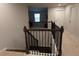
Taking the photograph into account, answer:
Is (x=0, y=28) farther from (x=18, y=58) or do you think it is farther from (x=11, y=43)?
(x=18, y=58)

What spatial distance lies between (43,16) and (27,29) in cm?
24

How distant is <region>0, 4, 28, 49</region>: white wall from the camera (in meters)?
1.22

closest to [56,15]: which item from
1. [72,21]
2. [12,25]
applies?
[72,21]

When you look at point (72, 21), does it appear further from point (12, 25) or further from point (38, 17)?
point (12, 25)

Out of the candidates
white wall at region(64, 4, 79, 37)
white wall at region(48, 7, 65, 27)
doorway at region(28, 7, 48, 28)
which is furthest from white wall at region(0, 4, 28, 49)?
white wall at region(64, 4, 79, 37)

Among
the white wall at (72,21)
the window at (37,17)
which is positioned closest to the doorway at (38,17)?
the window at (37,17)

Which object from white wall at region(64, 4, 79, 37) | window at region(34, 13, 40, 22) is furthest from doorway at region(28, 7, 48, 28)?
white wall at region(64, 4, 79, 37)

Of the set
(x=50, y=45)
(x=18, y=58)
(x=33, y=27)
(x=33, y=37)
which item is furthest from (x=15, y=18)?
(x=50, y=45)

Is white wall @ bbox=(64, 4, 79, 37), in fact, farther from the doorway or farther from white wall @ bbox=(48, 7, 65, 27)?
the doorway

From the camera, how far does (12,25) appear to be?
1.26 meters

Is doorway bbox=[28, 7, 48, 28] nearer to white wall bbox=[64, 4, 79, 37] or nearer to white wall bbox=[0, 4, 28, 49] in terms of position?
white wall bbox=[0, 4, 28, 49]

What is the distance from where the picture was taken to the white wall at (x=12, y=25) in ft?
4.01

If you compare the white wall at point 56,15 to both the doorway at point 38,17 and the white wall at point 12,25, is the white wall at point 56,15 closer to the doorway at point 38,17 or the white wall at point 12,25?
the doorway at point 38,17

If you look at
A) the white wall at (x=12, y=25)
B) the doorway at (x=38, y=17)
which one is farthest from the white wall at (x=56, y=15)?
the white wall at (x=12, y=25)
